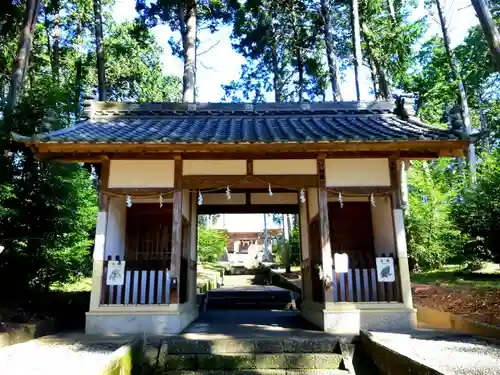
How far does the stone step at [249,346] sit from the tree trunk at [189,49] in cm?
1049

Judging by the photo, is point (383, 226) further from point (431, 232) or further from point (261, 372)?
point (431, 232)

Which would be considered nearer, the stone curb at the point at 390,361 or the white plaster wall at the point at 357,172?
the stone curb at the point at 390,361

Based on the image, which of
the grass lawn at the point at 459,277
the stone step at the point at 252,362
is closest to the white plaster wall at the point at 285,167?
the stone step at the point at 252,362

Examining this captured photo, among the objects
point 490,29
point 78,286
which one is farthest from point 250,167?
point 78,286

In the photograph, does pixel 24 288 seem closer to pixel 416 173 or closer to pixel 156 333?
pixel 156 333

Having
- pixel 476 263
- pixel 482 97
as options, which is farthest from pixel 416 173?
pixel 482 97

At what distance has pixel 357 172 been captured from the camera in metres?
7.29

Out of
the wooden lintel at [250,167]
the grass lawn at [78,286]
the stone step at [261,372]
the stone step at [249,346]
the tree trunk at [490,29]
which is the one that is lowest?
the stone step at [261,372]

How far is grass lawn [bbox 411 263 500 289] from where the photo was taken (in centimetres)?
965

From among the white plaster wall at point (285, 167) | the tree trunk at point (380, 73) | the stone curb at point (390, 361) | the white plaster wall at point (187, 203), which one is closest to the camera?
the stone curb at point (390, 361)

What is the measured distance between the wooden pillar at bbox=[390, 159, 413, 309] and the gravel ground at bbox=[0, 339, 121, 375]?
492 centimetres

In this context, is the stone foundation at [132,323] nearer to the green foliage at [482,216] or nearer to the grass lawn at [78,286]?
the grass lawn at [78,286]

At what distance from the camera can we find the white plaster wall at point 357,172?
725 cm

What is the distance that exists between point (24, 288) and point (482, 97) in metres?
32.2
